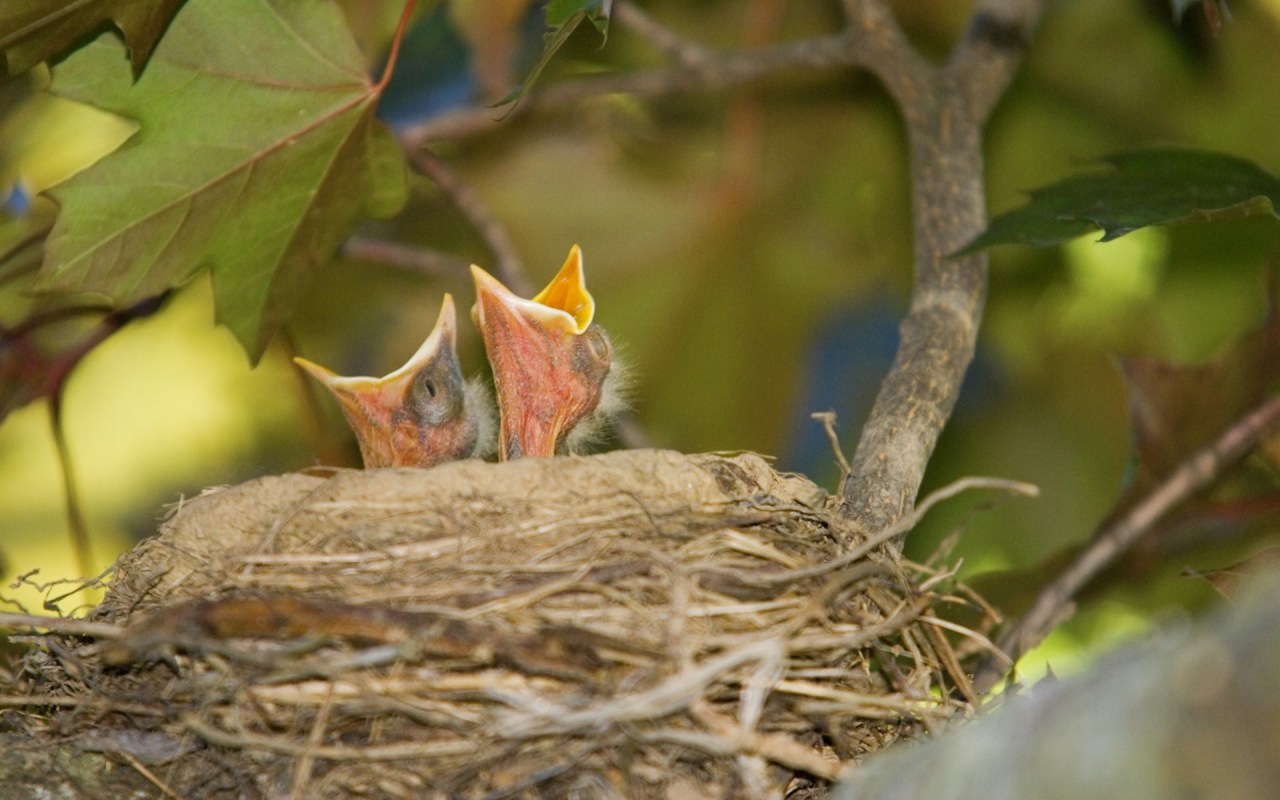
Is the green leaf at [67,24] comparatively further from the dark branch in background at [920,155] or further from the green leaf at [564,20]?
the green leaf at [564,20]

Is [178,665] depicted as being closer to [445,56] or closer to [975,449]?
[445,56]

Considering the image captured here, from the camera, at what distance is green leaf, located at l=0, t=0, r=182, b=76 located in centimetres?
166

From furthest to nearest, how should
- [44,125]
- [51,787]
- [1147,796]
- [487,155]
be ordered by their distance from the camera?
1. [487,155]
2. [44,125]
3. [51,787]
4. [1147,796]

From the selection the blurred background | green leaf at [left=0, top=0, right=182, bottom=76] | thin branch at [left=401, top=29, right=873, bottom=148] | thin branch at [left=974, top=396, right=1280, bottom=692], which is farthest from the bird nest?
the blurred background

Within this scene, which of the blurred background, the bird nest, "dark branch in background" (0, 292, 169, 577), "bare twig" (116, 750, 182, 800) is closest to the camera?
the bird nest

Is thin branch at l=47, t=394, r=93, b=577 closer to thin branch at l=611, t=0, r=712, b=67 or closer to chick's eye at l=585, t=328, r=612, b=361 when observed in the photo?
chick's eye at l=585, t=328, r=612, b=361

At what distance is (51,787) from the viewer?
143cm

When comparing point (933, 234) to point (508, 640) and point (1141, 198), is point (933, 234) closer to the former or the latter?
point (1141, 198)

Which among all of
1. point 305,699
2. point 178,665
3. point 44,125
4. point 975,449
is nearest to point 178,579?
point 178,665

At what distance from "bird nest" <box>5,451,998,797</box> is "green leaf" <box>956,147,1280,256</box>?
49cm

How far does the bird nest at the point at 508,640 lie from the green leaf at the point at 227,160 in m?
0.46

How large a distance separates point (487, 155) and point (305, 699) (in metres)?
2.12

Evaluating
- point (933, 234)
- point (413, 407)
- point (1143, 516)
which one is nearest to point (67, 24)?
point (413, 407)

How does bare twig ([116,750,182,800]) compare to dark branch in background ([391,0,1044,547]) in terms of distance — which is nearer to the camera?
bare twig ([116,750,182,800])
